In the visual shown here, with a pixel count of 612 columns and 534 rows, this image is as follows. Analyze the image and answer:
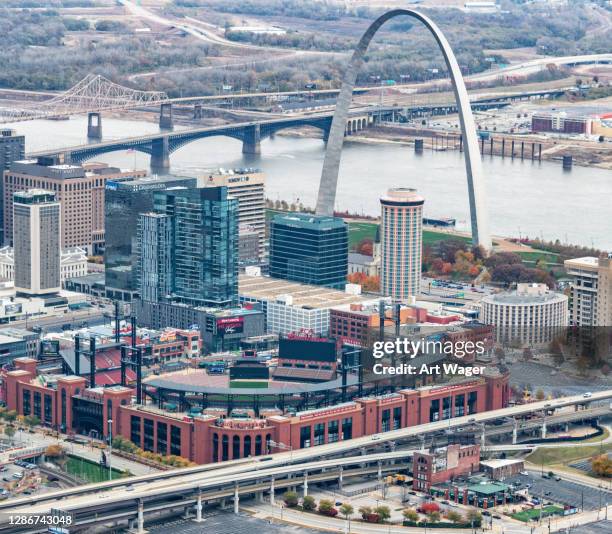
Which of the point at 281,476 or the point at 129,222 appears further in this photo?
the point at 129,222

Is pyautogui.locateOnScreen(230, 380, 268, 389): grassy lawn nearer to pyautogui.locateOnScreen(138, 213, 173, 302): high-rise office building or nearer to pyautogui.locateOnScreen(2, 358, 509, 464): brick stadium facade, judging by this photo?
pyautogui.locateOnScreen(2, 358, 509, 464): brick stadium facade

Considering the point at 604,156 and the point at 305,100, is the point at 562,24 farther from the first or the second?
the point at 604,156

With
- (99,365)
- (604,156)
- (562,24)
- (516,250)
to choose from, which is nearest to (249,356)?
(99,365)

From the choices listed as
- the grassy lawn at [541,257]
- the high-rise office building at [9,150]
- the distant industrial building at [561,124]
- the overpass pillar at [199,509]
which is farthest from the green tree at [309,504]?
the distant industrial building at [561,124]

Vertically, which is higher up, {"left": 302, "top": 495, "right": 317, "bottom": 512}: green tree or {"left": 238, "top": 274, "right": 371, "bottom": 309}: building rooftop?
{"left": 238, "top": 274, "right": 371, "bottom": 309}: building rooftop

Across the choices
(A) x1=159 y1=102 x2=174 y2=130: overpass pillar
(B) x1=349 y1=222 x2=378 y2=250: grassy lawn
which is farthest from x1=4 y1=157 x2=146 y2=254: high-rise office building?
Answer: (A) x1=159 y1=102 x2=174 y2=130: overpass pillar

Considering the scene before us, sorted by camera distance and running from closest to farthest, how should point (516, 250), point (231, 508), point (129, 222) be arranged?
point (231, 508)
point (129, 222)
point (516, 250)

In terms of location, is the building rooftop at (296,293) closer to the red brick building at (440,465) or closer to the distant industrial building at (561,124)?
the red brick building at (440,465)

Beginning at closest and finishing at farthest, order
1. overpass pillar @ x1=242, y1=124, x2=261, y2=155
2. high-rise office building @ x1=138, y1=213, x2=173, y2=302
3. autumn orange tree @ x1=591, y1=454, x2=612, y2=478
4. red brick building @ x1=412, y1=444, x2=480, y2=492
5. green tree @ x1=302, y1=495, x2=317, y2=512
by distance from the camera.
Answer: green tree @ x1=302, y1=495, x2=317, y2=512 → red brick building @ x1=412, y1=444, x2=480, y2=492 → autumn orange tree @ x1=591, y1=454, x2=612, y2=478 → high-rise office building @ x1=138, y1=213, x2=173, y2=302 → overpass pillar @ x1=242, y1=124, x2=261, y2=155
